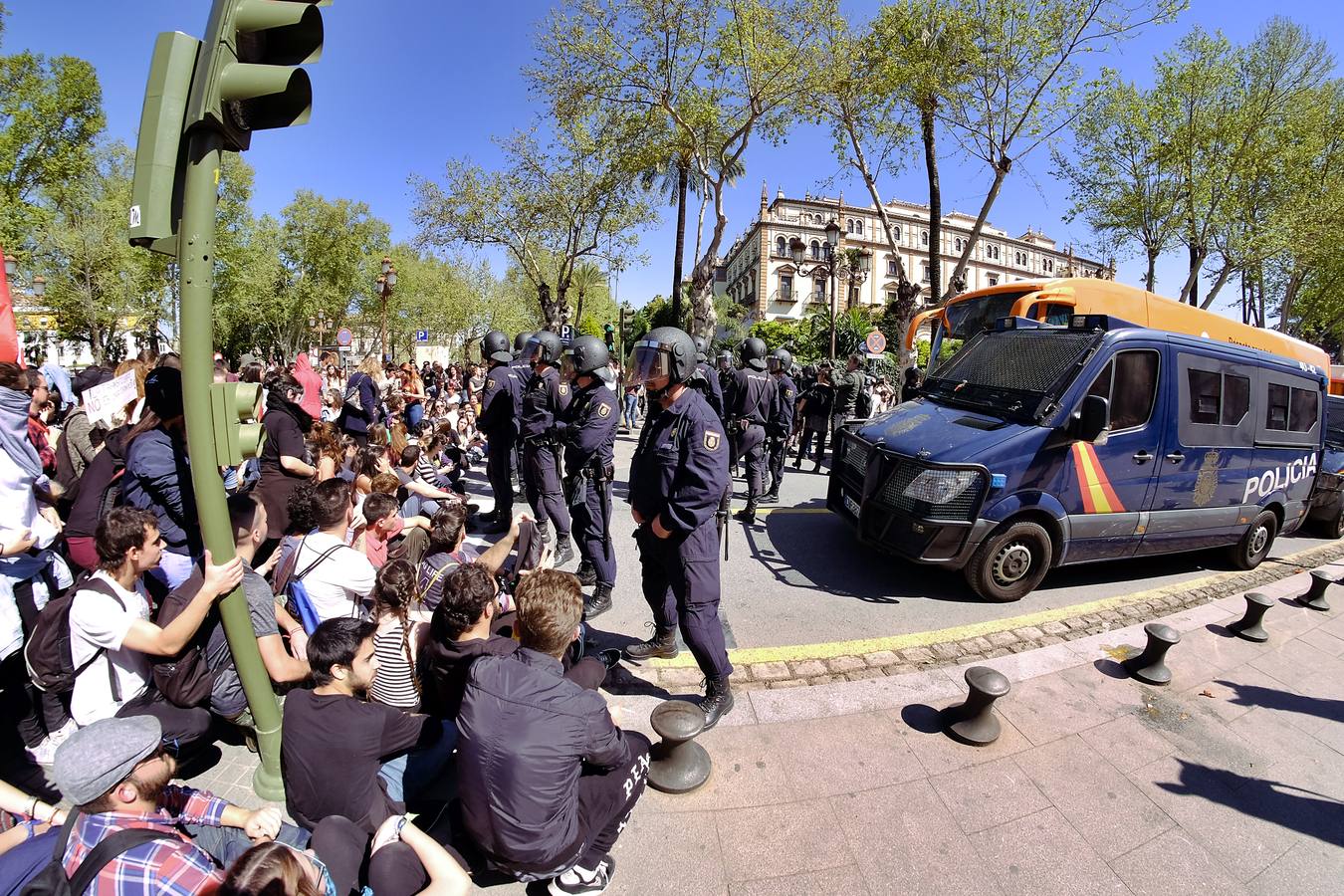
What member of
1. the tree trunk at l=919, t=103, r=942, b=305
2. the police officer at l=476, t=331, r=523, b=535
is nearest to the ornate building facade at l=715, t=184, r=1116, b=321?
the tree trunk at l=919, t=103, r=942, b=305

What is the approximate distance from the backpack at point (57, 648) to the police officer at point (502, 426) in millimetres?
3441

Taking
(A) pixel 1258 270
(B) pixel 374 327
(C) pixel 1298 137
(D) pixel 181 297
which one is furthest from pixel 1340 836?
(B) pixel 374 327

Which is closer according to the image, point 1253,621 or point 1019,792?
point 1019,792

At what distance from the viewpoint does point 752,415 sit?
23.6 feet

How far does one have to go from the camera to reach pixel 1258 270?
72.2 feet

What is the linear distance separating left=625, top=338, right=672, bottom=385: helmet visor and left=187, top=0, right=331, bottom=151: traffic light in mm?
1997

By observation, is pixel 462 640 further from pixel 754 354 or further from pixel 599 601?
pixel 754 354

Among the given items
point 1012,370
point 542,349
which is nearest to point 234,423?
point 542,349

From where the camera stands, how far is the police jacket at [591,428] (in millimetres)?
4645

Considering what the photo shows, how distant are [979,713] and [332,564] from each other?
3.55m

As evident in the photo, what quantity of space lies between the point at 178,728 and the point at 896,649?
13.3 ft

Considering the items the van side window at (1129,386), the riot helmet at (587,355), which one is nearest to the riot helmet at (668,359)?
the riot helmet at (587,355)

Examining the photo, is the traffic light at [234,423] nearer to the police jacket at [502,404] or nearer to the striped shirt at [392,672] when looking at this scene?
the striped shirt at [392,672]

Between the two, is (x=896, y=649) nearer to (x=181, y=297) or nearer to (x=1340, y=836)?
(x=1340, y=836)
